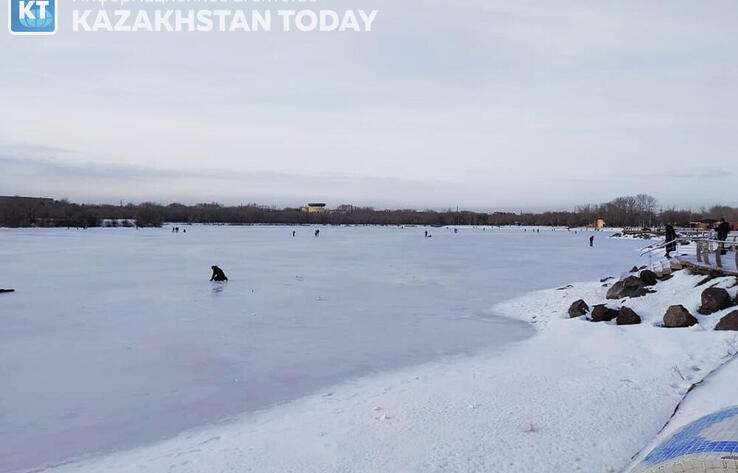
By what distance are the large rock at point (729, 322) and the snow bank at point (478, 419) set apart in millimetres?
403

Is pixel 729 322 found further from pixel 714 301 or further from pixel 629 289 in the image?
pixel 629 289

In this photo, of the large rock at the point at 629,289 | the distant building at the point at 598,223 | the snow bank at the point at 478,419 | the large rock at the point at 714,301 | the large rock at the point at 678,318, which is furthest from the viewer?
the distant building at the point at 598,223

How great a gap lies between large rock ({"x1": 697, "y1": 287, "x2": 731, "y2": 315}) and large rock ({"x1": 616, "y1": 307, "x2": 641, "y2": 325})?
1.10 m

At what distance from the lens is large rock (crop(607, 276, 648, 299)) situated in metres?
11.9

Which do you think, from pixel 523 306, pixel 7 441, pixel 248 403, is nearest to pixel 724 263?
pixel 523 306

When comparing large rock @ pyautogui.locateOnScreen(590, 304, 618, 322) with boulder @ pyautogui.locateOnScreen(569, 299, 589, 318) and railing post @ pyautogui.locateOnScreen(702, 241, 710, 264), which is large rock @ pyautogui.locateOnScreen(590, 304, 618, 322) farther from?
railing post @ pyautogui.locateOnScreen(702, 241, 710, 264)

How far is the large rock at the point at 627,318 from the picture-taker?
947cm

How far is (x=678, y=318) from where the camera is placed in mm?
8977

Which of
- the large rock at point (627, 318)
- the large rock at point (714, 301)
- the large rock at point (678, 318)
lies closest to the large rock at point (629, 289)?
the large rock at point (714, 301)

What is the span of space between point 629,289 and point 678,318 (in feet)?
10.7

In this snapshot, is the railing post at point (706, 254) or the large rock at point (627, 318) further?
the railing post at point (706, 254)

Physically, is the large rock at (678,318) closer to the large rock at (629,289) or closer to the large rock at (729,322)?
the large rock at (729,322)

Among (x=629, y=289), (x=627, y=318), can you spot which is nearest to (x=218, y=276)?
(x=629, y=289)

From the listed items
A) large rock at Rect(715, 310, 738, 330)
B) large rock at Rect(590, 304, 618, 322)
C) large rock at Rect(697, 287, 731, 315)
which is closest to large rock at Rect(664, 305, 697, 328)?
large rock at Rect(715, 310, 738, 330)
